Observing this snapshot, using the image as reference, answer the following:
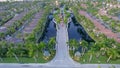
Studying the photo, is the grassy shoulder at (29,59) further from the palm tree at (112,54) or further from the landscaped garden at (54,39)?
the palm tree at (112,54)

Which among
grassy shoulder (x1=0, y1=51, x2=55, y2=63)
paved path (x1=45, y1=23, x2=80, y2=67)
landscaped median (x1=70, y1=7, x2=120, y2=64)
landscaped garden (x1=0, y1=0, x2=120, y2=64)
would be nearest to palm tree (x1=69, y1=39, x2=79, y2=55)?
landscaped garden (x1=0, y1=0, x2=120, y2=64)

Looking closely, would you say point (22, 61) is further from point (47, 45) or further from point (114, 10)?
point (114, 10)

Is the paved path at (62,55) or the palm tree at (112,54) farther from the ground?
the palm tree at (112,54)

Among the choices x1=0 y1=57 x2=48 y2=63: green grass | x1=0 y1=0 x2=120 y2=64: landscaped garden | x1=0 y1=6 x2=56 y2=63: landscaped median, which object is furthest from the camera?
x1=0 y1=0 x2=120 y2=64: landscaped garden

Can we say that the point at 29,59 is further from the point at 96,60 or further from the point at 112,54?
the point at 112,54

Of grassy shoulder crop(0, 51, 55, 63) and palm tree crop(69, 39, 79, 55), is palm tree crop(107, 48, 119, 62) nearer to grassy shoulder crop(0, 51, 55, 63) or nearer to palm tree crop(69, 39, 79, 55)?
palm tree crop(69, 39, 79, 55)

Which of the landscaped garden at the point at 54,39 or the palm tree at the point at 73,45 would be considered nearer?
the landscaped garden at the point at 54,39

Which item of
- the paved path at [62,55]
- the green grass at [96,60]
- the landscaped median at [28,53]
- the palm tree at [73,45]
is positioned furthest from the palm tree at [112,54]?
the landscaped median at [28,53]

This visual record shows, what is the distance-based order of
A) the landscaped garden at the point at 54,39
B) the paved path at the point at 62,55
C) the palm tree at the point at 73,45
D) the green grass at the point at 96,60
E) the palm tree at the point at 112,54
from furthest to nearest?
the palm tree at the point at 73,45
the landscaped garden at the point at 54,39
the palm tree at the point at 112,54
the green grass at the point at 96,60
the paved path at the point at 62,55

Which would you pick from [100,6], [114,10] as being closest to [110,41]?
[114,10]

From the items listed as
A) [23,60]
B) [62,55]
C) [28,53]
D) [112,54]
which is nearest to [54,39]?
[62,55]

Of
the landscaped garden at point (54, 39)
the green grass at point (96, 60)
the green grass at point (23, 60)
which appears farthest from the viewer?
the landscaped garden at point (54, 39)
